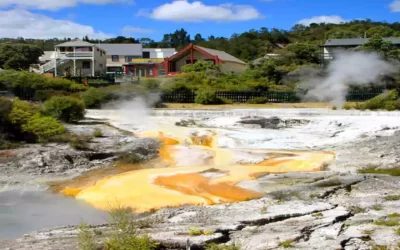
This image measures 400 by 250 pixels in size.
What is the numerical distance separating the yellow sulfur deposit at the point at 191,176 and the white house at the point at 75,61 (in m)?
39.0

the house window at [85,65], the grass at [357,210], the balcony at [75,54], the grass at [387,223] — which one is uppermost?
the balcony at [75,54]

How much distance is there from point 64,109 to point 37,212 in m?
13.1

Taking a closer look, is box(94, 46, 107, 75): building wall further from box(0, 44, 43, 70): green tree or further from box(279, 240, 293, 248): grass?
box(279, 240, 293, 248): grass

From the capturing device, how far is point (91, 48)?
2473 inches

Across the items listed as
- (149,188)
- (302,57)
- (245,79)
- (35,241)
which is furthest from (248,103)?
(35,241)

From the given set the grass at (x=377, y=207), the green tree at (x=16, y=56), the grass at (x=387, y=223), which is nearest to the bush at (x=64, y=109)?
the grass at (x=377, y=207)

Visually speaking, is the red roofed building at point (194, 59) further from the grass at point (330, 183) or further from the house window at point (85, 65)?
the grass at point (330, 183)

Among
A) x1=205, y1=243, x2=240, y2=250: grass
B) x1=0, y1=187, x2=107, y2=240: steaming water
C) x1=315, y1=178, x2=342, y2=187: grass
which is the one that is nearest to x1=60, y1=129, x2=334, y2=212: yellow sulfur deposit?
x1=0, y1=187, x2=107, y2=240: steaming water

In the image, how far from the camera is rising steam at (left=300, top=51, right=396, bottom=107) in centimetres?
3816

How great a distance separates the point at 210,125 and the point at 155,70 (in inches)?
1451

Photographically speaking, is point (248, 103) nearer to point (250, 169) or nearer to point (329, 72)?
point (329, 72)

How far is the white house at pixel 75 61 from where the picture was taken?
59.9 metres

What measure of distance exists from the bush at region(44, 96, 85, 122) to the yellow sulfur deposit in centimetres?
528

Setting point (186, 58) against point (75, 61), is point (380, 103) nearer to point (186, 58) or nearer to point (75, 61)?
point (186, 58)
